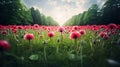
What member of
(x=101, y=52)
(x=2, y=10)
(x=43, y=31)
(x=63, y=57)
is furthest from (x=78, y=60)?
(x=2, y=10)

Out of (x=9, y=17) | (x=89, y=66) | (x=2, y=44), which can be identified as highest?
(x=9, y=17)

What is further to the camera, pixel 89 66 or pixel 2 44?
pixel 89 66

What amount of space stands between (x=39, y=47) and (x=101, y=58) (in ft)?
2.18

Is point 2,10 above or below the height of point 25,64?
above

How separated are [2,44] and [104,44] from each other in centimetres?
142

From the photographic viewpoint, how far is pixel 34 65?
1.44 metres

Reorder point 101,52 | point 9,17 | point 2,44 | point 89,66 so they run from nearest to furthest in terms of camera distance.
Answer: point 2,44 < point 89,66 < point 101,52 < point 9,17

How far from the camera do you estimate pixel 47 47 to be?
6.58 feet

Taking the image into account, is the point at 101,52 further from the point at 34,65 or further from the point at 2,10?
the point at 2,10

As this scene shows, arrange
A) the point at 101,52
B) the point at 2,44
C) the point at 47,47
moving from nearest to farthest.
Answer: the point at 2,44, the point at 101,52, the point at 47,47

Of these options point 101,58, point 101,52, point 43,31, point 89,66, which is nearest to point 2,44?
point 89,66

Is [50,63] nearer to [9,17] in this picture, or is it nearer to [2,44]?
[2,44]

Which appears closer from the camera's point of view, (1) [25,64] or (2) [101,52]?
(1) [25,64]

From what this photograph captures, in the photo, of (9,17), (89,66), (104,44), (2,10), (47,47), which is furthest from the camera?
(9,17)
